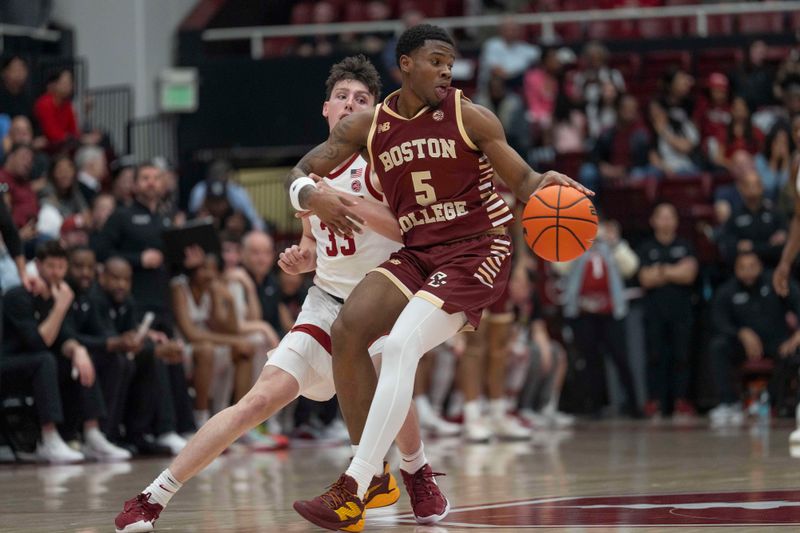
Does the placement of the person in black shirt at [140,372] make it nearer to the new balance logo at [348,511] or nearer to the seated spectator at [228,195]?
the seated spectator at [228,195]

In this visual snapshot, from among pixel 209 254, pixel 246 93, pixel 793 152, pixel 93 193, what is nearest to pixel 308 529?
pixel 209 254

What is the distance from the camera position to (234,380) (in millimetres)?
12281

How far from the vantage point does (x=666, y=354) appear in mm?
15594

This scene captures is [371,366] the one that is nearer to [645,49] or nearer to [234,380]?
[234,380]

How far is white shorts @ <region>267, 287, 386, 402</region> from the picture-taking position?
19.8 ft

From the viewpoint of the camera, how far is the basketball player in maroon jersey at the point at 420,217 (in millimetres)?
5598

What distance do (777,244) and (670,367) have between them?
1910 millimetres

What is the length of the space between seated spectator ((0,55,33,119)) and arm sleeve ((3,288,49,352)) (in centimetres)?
525

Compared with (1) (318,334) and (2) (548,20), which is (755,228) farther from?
(1) (318,334)

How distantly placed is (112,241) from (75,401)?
1.68m

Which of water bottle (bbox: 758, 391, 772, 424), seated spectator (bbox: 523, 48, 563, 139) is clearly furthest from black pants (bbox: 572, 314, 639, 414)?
seated spectator (bbox: 523, 48, 563, 139)

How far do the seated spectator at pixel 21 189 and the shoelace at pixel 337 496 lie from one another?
638 centimetres

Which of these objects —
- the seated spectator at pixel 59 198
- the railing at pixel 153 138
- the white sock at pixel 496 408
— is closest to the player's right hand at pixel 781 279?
the white sock at pixel 496 408

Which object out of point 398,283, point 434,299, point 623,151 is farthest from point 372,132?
point 623,151
